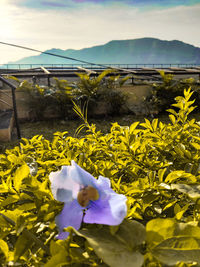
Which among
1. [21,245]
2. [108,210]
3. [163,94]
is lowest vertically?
[163,94]

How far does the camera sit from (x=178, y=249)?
0.50 metres

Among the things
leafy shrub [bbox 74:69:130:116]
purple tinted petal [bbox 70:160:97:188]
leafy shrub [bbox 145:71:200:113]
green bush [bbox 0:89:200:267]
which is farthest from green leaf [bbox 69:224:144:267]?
leafy shrub [bbox 145:71:200:113]

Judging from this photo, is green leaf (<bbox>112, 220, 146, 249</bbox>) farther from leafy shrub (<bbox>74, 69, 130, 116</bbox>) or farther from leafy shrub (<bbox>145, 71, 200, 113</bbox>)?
leafy shrub (<bbox>145, 71, 200, 113</bbox>)

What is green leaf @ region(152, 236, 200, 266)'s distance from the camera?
0.49 m

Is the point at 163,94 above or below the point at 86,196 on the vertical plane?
below

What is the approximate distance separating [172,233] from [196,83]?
939 cm

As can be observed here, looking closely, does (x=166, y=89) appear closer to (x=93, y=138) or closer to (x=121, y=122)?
(x=121, y=122)

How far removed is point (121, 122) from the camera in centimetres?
788

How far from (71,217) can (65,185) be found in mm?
71

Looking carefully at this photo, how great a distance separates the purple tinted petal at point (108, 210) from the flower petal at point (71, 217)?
1.2 inches

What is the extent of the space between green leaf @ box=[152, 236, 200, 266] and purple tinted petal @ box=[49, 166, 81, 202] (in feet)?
0.67

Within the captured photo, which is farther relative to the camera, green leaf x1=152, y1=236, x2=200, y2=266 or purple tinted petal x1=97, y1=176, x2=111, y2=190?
purple tinted petal x1=97, y1=176, x2=111, y2=190

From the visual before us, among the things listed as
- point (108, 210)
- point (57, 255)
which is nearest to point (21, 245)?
point (57, 255)

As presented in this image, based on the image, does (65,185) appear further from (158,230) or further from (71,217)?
(158,230)
